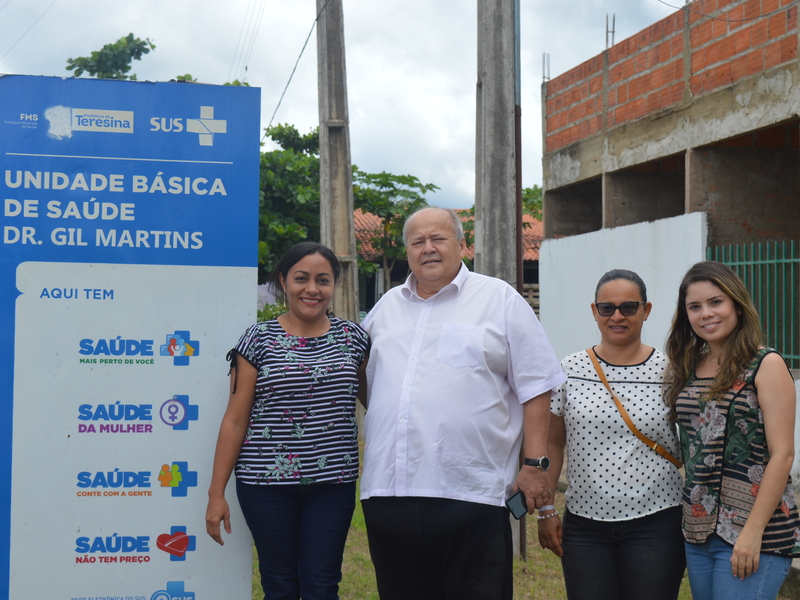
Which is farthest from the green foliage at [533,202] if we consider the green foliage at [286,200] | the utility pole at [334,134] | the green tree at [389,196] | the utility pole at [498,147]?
the utility pole at [498,147]

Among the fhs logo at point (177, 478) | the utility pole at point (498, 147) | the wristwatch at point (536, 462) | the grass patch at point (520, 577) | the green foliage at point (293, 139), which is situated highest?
the green foliage at point (293, 139)

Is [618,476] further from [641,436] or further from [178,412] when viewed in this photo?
[178,412]

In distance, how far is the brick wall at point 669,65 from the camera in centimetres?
658

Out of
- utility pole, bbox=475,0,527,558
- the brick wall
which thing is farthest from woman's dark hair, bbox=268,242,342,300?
the brick wall

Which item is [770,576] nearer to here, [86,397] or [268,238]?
[86,397]

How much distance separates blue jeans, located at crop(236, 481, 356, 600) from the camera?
9.10 ft

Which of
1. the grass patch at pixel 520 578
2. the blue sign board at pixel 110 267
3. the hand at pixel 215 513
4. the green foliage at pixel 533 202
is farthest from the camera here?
the green foliage at pixel 533 202

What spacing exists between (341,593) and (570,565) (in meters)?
2.17

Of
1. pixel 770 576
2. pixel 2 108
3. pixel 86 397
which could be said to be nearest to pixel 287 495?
pixel 86 397

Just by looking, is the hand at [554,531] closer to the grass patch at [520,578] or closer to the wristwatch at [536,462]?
the wristwatch at [536,462]

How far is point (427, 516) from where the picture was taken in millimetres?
2561

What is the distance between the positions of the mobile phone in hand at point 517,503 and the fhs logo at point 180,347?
1.39m

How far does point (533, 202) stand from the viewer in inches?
893

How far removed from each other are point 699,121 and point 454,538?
6024 millimetres
